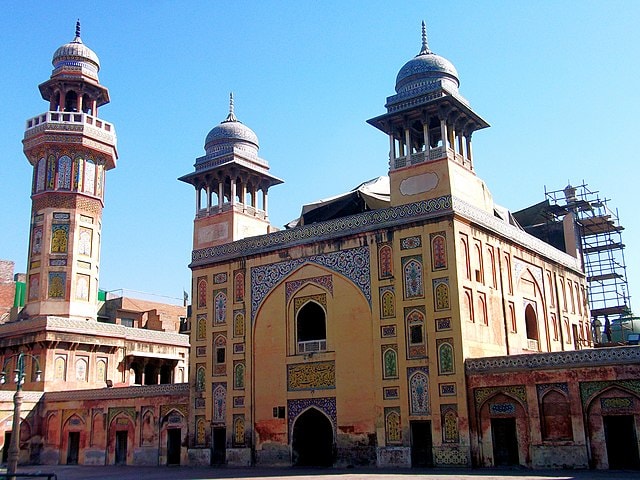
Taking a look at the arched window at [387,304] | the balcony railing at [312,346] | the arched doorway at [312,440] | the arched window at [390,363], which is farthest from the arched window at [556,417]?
the balcony railing at [312,346]

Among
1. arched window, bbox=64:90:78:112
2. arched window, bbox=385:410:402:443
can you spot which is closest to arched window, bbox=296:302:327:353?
arched window, bbox=385:410:402:443

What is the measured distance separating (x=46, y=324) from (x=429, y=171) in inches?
632

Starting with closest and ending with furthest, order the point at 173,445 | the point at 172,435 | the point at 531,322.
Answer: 1. the point at 531,322
2. the point at 173,445
3. the point at 172,435

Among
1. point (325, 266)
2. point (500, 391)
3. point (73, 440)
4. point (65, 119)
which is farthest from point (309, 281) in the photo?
point (65, 119)

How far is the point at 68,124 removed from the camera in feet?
102

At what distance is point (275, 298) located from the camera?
75.4 ft

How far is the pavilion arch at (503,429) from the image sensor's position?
58.1ft

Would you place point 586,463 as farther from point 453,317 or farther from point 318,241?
point 318,241

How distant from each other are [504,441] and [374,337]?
4.33 metres

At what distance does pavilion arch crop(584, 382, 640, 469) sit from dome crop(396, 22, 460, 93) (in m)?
10.1

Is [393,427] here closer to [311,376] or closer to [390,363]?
[390,363]

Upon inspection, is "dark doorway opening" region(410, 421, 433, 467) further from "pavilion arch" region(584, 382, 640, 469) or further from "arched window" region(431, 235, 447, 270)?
"arched window" region(431, 235, 447, 270)

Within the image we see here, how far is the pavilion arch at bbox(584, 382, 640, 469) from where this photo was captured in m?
16.4

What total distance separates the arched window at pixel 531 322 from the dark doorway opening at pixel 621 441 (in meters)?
6.90
